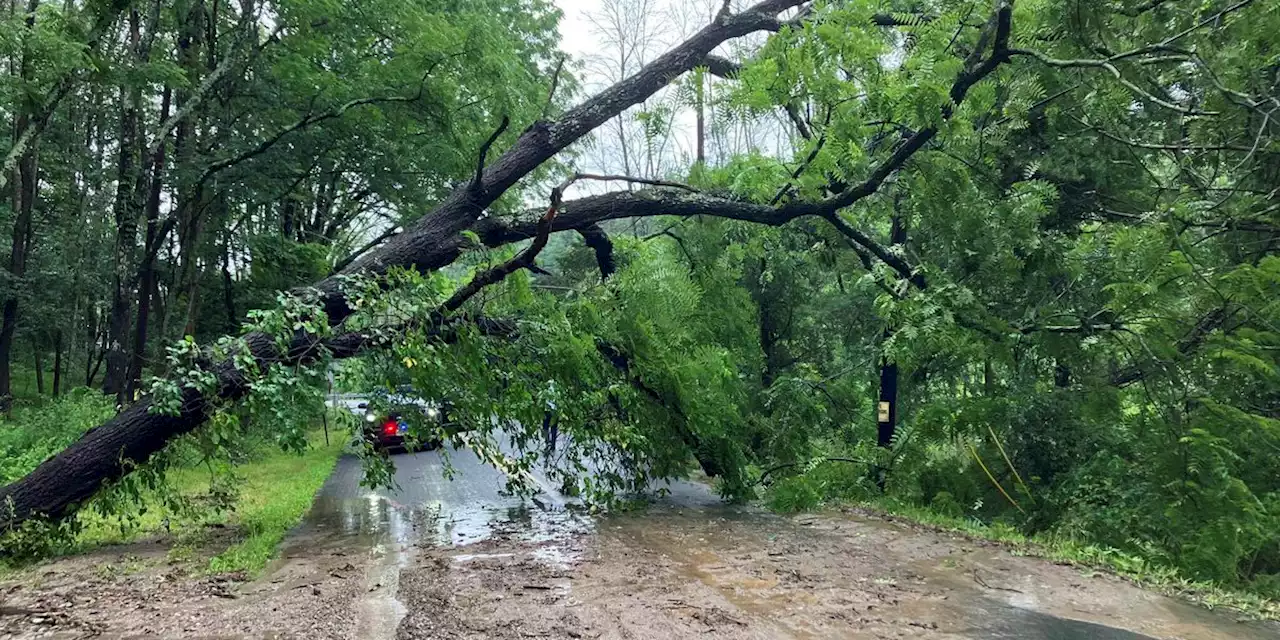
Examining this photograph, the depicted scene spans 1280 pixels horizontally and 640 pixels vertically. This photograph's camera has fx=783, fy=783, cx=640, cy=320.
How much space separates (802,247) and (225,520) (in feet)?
30.8

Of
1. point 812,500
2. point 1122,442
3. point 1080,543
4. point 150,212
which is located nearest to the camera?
point 1080,543

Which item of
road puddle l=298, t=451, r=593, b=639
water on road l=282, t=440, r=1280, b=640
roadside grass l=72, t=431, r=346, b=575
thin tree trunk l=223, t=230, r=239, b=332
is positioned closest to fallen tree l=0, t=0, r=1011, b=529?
roadside grass l=72, t=431, r=346, b=575

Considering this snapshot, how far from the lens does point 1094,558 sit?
705 centimetres

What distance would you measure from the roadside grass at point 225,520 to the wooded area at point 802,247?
0.93 metres

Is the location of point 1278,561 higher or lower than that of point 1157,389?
lower

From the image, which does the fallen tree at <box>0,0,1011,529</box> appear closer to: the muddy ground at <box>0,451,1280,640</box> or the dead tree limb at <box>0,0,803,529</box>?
the dead tree limb at <box>0,0,803,529</box>

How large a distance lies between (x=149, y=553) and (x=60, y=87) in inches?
303

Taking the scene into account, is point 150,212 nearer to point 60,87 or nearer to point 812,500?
point 60,87

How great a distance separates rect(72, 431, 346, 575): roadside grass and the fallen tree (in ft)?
2.01

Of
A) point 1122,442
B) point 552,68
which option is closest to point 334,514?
point 1122,442

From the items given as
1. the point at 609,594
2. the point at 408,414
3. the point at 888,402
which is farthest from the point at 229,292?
the point at 609,594

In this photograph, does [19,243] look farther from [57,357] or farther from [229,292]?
[57,357]

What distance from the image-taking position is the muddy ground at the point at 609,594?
5004 millimetres

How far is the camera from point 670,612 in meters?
5.33
